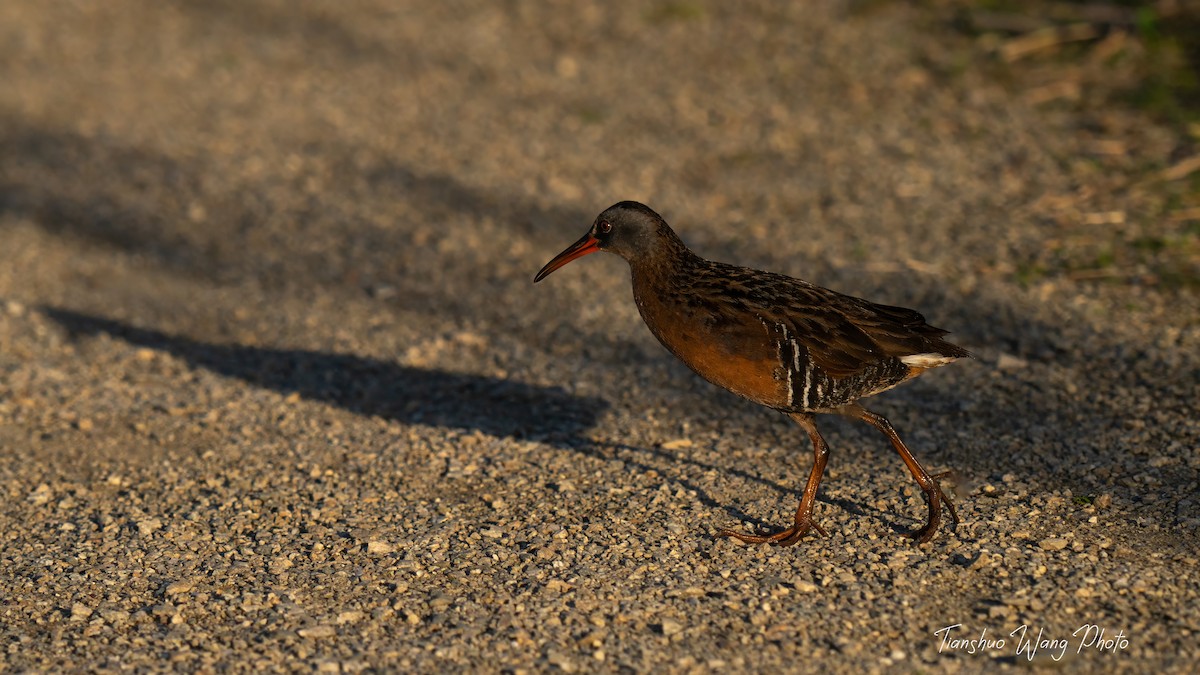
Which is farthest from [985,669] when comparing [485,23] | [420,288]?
[485,23]

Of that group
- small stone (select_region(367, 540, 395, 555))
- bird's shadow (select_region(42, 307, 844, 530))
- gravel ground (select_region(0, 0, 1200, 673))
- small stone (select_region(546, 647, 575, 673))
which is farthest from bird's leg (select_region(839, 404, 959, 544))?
small stone (select_region(367, 540, 395, 555))

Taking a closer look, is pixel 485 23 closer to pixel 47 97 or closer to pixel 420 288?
pixel 47 97

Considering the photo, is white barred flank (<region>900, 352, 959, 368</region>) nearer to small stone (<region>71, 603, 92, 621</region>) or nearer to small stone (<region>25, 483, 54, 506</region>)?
A: small stone (<region>71, 603, 92, 621</region>)

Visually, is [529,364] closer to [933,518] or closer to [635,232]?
[635,232]

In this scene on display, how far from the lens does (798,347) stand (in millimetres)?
5387

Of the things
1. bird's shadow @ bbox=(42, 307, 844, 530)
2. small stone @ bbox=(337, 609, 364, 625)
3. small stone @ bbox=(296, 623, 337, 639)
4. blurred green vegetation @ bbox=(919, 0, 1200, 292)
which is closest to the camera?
small stone @ bbox=(296, 623, 337, 639)

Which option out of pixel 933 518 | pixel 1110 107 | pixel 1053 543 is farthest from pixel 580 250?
pixel 1110 107

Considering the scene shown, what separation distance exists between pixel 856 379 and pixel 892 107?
605 cm

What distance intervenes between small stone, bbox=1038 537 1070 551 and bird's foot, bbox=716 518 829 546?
0.84 meters

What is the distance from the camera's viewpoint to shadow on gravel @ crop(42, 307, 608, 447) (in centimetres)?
680

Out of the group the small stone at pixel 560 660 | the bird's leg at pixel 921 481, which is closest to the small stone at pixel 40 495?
the small stone at pixel 560 660

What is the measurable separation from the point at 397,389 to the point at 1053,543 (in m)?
3.55

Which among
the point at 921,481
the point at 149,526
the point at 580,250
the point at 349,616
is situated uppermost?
the point at 580,250

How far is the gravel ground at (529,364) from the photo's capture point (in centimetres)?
491
